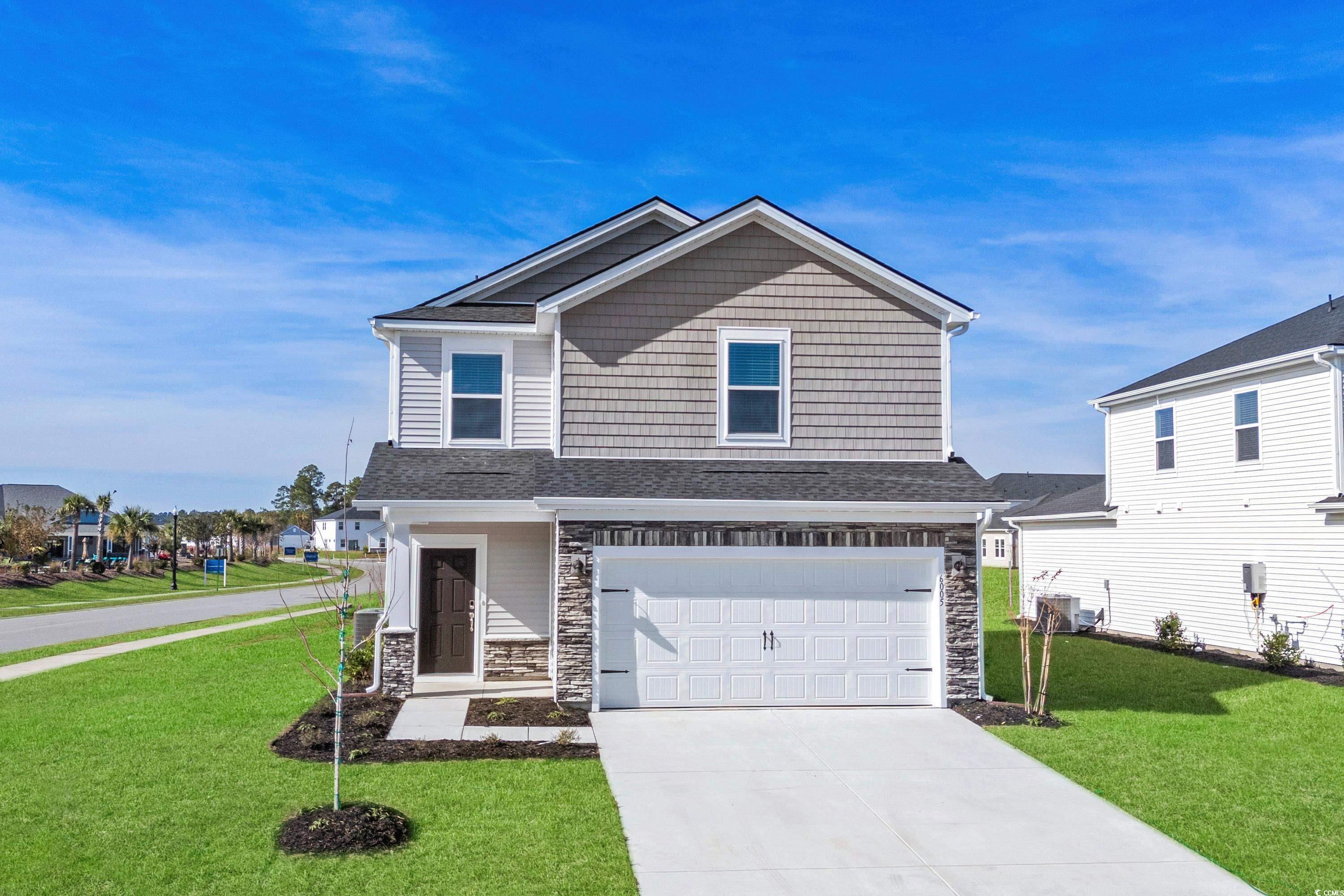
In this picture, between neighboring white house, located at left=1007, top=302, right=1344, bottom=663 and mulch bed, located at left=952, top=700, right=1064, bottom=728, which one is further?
neighboring white house, located at left=1007, top=302, right=1344, bottom=663

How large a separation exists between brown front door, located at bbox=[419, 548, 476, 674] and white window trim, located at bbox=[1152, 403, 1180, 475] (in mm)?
15464

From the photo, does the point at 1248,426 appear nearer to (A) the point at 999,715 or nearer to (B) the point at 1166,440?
(B) the point at 1166,440

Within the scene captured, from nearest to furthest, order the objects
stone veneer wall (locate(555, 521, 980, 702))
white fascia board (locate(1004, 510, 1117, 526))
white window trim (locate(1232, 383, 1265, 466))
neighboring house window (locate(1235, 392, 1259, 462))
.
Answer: stone veneer wall (locate(555, 521, 980, 702)) < white window trim (locate(1232, 383, 1265, 466)) < neighboring house window (locate(1235, 392, 1259, 462)) < white fascia board (locate(1004, 510, 1117, 526))

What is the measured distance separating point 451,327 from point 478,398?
1170mm

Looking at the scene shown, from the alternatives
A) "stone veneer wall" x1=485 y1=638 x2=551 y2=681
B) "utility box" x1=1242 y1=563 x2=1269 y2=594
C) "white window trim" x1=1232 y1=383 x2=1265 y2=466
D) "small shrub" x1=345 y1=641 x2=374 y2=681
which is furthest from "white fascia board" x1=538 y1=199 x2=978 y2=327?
"utility box" x1=1242 y1=563 x2=1269 y2=594

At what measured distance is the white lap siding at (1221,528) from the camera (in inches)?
666

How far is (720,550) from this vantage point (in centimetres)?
1259

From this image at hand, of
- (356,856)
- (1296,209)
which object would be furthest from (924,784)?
(1296,209)

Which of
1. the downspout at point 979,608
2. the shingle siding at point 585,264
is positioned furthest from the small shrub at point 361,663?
the downspout at point 979,608

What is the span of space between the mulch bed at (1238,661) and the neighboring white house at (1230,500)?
399 millimetres

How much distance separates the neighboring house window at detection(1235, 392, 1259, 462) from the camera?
1844 cm

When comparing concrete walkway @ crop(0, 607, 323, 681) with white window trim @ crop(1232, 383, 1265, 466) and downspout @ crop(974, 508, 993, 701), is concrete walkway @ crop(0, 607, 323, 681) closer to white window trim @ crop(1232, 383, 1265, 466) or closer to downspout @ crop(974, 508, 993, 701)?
downspout @ crop(974, 508, 993, 701)

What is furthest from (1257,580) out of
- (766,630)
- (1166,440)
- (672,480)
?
(672,480)

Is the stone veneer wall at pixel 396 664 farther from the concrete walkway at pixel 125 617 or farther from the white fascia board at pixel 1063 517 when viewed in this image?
the white fascia board at pixel 1063 517
